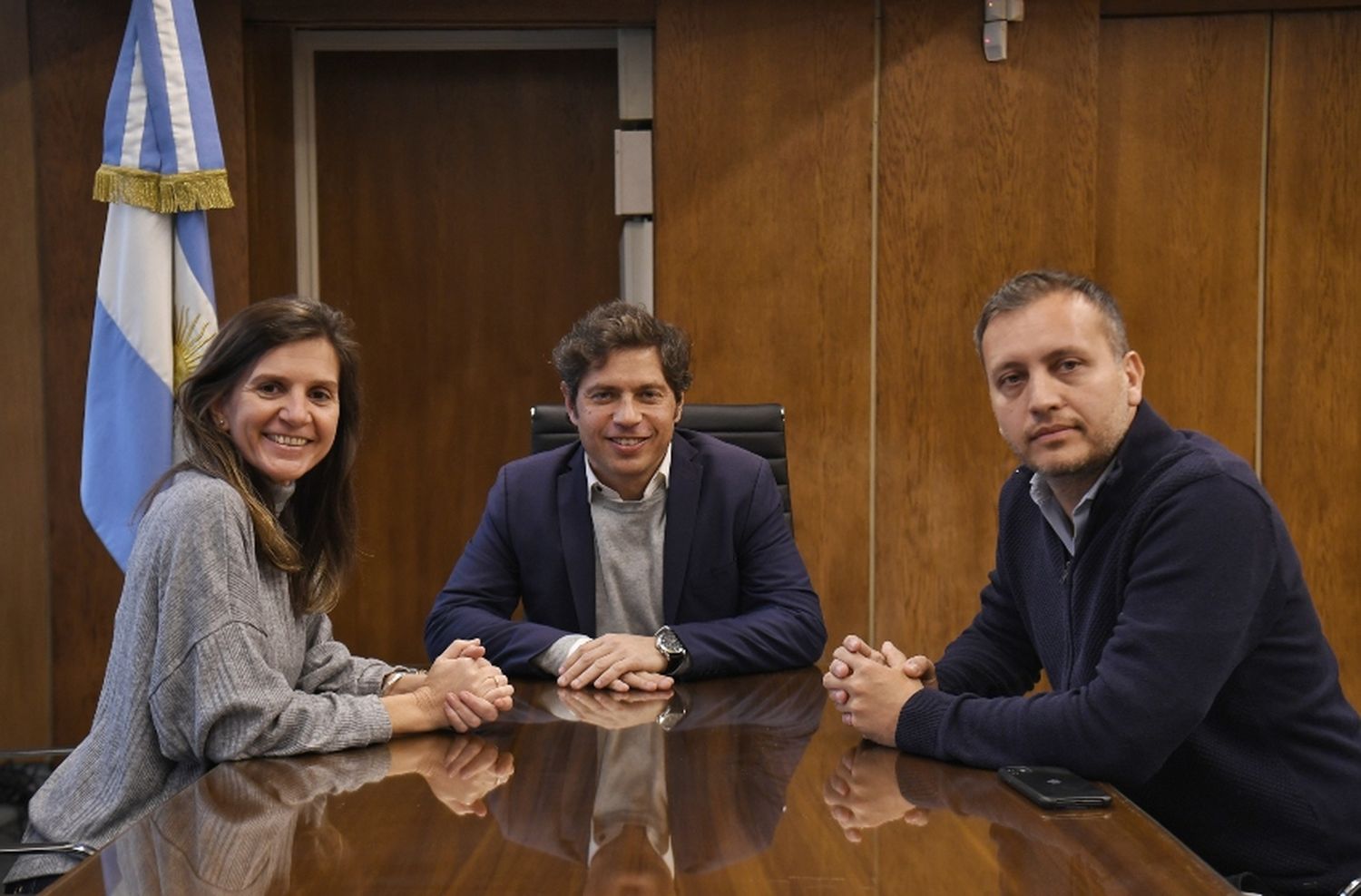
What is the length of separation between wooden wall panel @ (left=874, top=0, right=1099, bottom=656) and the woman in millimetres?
2674

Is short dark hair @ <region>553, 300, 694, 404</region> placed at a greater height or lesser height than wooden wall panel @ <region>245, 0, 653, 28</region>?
lesser

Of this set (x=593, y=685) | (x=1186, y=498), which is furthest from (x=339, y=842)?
(x=1186, y=498)

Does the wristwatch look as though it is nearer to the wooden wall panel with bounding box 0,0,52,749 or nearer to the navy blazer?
the navy blazer

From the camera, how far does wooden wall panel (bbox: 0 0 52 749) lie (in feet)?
14.4

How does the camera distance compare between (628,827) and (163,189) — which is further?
(163,189)

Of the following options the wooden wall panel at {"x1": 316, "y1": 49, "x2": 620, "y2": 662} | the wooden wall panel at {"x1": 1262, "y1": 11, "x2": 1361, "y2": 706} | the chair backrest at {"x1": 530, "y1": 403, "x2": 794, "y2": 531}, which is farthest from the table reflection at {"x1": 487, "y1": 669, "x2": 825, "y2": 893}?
the wooden wall panel at {"x1": 1262, "y1": 11, "x2": 1361, "y2": 706}

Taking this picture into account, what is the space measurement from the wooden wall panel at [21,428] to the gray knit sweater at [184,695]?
2748mm

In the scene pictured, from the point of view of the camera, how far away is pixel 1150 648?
175cm

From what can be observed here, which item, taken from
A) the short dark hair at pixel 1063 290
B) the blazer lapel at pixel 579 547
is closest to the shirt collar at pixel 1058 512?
the short dark hair at pixel 1063 290

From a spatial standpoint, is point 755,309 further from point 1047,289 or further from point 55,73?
point 1047,289

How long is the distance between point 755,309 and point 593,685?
7.86ft

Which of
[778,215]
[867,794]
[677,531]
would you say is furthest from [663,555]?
[778,215]

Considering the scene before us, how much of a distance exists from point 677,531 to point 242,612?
3.47 ft

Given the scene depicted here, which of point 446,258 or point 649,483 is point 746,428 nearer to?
point 649,483
